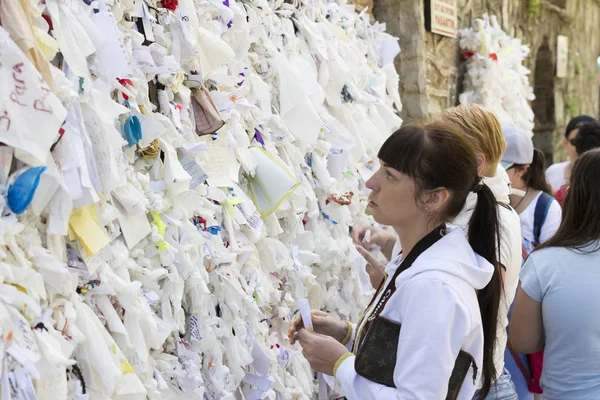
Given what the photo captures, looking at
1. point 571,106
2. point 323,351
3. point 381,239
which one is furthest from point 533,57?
point 323,351

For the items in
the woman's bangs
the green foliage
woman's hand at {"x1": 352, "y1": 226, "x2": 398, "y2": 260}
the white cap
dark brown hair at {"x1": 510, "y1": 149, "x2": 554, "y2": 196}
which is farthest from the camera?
the green foliage

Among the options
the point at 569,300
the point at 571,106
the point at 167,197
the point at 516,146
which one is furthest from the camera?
the point at 571,106

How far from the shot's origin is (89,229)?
1.14 m

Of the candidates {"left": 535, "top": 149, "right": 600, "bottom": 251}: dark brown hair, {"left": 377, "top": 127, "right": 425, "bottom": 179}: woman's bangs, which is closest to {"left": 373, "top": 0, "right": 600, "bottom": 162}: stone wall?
Result: {"left": 535, "top": 149, "right": 600, "bottom": 251}: dark brown hair

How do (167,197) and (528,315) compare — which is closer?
(167,197)

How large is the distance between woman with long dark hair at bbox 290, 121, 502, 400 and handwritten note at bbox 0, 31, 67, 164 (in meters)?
0.54

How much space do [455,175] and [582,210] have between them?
60 cm

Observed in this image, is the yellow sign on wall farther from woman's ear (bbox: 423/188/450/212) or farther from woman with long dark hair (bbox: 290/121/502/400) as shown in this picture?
woman's ear (bbox: 423/188/450/212)

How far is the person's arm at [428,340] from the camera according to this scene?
1029 millimetres

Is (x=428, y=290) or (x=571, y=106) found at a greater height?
(x=428, y=290)

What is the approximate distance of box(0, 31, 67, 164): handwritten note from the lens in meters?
0.97

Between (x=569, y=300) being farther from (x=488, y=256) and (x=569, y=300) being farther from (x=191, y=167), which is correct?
(x=191, y=167)

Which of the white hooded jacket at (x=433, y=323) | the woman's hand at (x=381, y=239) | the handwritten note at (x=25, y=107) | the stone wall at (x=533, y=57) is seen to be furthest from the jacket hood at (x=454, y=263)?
the stone wall at (x=533, y=57)

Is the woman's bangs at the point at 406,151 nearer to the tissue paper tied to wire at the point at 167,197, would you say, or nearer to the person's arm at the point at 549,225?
the tissue paper tied to wire at the point at 167,197
